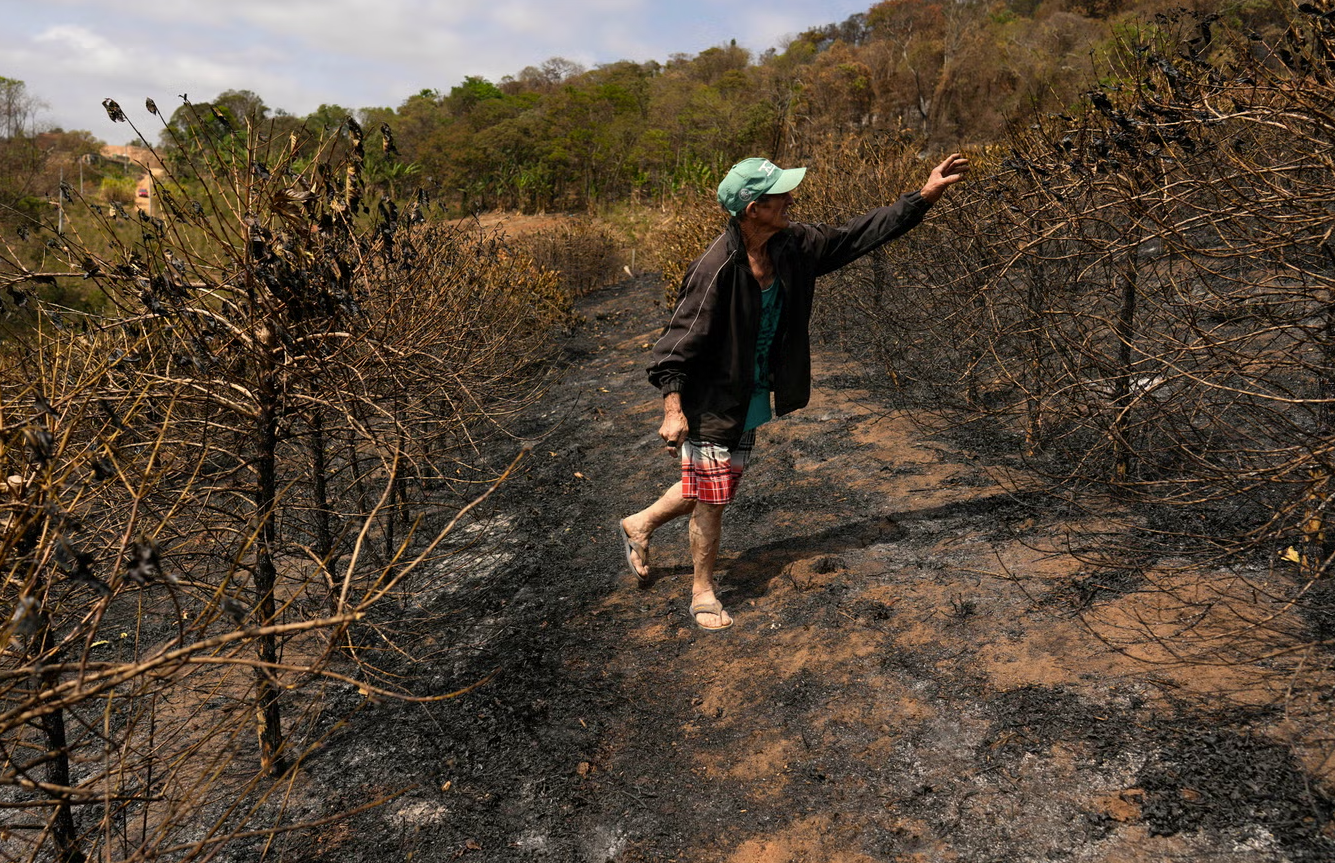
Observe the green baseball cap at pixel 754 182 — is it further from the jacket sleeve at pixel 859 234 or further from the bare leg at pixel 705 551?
the bare leg at pixel 705 551

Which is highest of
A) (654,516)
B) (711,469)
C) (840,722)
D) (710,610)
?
(711,469)

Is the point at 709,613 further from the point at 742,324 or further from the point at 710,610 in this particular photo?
the point at 742,324

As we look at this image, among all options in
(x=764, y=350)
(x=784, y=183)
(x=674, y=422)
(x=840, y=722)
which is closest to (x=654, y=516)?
(x=674, y=422)

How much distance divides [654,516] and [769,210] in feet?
5.11

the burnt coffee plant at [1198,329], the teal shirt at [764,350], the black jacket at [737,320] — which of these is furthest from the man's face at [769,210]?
the burnt coffee plant at [1198,329]

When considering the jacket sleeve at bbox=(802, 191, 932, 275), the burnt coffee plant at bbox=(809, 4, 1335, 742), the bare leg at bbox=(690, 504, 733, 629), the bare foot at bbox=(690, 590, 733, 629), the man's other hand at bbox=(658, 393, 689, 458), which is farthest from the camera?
the bare foot at bbox=(690, 590, 733, 629)

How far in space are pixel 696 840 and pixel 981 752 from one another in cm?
98

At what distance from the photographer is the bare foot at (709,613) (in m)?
3.94

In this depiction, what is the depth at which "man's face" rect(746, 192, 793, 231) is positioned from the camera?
136 inches

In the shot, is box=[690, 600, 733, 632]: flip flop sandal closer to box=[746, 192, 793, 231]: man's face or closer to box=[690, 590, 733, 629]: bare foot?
box=[690, 590, 733, 629]: bare foot

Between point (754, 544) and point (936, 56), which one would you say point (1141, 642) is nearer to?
point (754, 544)

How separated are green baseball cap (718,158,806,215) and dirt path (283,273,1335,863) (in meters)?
1.87

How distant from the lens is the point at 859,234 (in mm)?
3754

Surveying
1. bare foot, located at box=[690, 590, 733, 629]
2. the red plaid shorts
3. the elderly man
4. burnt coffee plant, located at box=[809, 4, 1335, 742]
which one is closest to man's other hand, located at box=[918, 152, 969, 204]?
the elderly man
